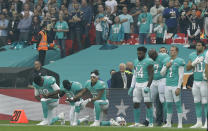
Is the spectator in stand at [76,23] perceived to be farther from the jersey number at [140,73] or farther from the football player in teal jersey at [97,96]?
the jersey number at [140,73]

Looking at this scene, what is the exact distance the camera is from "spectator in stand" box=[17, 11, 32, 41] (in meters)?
28.5

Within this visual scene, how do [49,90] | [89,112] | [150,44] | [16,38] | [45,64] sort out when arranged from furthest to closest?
[16,38], [45,64], [150,44], [89,112], [49,90]

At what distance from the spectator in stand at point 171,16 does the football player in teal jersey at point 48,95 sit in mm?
7295

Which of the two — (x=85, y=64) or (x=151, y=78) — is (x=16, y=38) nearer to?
(x=85, y=64)

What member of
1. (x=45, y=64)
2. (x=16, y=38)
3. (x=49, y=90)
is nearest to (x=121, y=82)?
(x=49, y=90)

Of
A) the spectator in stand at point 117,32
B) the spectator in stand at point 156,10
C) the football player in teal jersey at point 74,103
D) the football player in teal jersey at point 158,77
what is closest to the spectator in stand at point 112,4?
the spectator in stand at point 117,32

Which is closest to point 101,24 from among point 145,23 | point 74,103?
point 145,23

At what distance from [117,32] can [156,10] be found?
5.82ft

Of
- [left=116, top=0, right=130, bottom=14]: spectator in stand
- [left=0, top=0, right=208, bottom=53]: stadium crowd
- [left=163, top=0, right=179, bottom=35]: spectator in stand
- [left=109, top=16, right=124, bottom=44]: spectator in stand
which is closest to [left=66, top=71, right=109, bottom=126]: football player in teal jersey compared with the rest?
[left=0, top=0, right=208, bottom=53]: stadium crowd

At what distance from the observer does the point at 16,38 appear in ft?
97.8

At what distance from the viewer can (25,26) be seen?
1128 inches

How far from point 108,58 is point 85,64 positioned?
0.97 metres

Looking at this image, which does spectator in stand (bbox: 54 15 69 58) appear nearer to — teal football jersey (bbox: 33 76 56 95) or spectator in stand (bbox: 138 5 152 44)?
spectator in stand (bbox: 138 5 152 44)

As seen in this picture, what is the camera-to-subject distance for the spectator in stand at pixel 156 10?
997 inches
